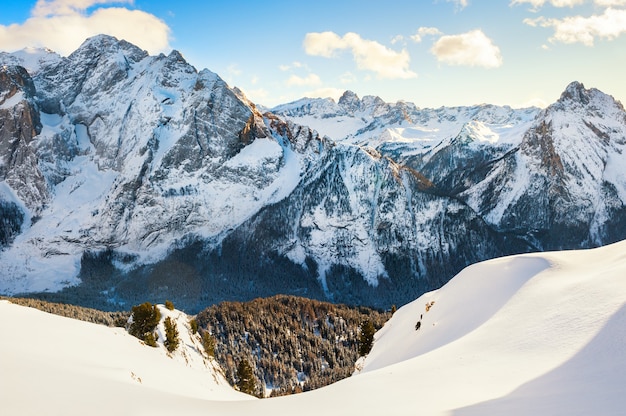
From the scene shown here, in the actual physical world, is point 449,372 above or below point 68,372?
below

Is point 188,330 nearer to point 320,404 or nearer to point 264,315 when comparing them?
point 320,404

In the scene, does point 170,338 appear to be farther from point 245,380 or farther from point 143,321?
point 245,380

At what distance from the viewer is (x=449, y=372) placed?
22938 millimetres

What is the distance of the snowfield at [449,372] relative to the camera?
1565 cm

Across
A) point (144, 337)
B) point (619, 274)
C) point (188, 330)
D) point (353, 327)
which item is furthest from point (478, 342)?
point (353, 327)

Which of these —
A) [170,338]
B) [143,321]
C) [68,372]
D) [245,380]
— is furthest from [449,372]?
[245,380]

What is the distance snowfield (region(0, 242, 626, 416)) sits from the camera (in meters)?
15.6

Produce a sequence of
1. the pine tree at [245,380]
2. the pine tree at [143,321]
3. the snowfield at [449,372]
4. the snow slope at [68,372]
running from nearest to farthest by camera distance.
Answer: the snow slope at [68,372], the snowfield at [449,372], the pine tree at [143,321], the pine tree at [245,380]

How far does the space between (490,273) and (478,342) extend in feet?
84.5

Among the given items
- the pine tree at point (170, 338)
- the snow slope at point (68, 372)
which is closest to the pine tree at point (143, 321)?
the pine tree at point (170, 338)

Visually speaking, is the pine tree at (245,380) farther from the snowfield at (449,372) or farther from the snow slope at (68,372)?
the snowfield at (449,372)

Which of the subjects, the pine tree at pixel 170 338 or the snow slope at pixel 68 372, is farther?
the pine tree at pixel 170 338

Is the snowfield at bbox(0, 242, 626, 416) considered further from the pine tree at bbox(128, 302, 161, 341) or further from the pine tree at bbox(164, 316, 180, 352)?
the pine tree at bbox(128, 302, 161, 341)

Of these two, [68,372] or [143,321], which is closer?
[68,372]
